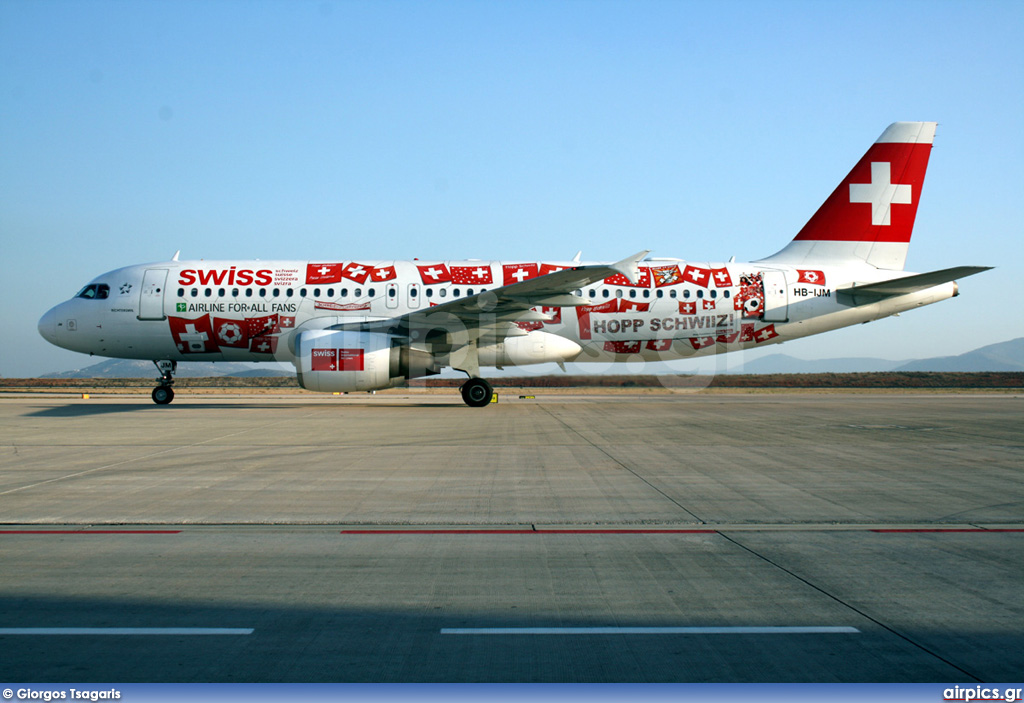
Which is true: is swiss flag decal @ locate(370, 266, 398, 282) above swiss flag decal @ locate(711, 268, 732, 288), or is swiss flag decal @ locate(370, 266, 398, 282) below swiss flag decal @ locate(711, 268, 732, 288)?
above

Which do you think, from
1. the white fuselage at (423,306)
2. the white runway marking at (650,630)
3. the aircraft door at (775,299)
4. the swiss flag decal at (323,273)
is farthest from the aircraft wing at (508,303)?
the white runway marking at (650,630)

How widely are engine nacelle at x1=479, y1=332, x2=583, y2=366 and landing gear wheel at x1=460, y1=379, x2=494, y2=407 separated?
2.03ft

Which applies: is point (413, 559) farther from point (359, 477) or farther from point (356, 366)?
point (356, 366)

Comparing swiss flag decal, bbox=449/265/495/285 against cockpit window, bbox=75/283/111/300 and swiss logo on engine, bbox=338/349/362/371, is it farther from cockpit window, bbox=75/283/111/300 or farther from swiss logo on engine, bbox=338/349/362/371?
cockpit window, bbox=75/283/111/300

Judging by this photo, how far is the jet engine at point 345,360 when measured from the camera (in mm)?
17734

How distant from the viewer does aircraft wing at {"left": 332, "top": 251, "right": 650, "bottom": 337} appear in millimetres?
16656

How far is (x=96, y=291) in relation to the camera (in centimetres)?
2041

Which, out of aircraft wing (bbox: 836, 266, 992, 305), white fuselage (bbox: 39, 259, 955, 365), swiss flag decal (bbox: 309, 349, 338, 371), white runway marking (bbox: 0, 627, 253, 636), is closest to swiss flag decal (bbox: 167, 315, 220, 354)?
white fuselage (bbox: 39, 259, 955, 365)

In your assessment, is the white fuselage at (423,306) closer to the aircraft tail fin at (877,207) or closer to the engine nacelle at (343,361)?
the aircraft tail fin at (877,207)

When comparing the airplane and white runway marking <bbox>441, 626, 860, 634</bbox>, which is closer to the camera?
white runway marking <bbox>441, 626, 860, 634</bbox>

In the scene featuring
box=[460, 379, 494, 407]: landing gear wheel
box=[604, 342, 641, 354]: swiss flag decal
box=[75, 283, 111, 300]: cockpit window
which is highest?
box=[75, 283, 111, 300]: cockpit window

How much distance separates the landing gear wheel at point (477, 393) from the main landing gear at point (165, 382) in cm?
879

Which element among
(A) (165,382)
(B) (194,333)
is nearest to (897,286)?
(B) (194,333)

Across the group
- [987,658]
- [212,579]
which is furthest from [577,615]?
[212,579]
